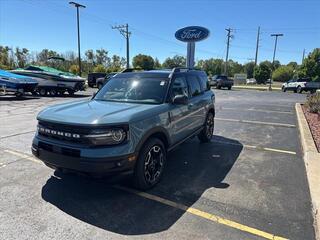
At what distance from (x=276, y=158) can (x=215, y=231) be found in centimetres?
352

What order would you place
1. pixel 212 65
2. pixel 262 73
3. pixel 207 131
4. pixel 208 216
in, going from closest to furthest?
pixel 208 216 → pixel 207 131 → pixel 262 73 → pixel 212 65

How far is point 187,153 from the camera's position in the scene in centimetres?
649

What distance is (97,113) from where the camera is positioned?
4.11 meters

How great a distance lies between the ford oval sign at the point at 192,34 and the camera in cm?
2097

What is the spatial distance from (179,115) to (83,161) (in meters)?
2.19

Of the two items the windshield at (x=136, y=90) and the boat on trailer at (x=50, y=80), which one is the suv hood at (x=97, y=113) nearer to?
the windshield at (x=136, y=90)

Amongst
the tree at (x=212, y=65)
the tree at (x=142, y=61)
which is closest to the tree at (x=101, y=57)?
the tree at (x=142, y=61)

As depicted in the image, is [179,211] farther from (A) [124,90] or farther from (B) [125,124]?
(A) [124,90]

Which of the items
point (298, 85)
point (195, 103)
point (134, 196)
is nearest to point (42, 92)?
point (195, 103)

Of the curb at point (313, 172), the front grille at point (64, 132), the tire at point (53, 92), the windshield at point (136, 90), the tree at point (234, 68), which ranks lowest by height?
the tire at point (53, 92)

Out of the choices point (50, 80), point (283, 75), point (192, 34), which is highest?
point (192, 34)

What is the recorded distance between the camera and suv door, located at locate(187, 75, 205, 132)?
19.9 ft

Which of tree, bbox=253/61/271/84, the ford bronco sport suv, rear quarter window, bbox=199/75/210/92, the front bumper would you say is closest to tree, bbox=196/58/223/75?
A: tree, bbox=253/61/271/84

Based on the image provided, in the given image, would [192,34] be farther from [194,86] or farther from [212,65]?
[212,65]
